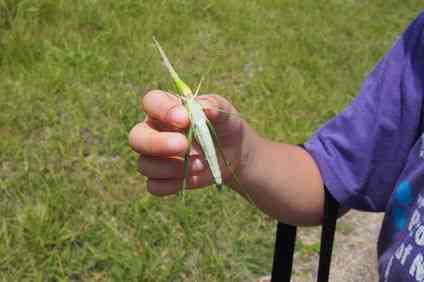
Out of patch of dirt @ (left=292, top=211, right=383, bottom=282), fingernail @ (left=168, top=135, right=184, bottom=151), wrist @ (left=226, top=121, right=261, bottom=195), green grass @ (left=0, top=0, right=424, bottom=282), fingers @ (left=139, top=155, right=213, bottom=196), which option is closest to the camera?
fingernail @ (left=168, top=135, right=184, bottom=151)

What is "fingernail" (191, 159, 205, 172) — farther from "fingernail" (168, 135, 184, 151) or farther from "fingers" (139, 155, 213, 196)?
"fingernail" (168, 135, 184, 151)

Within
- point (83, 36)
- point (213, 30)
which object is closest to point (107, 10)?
point (83, 36)

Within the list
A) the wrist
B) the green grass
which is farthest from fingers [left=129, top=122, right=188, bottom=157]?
the green grass

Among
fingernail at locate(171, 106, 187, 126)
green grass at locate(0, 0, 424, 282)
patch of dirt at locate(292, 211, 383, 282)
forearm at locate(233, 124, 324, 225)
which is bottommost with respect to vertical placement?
patch of dirt at locate(292, 211, 383, 282)

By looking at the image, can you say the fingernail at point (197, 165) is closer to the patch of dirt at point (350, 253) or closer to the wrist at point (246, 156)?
the wrist at point (246, 156)

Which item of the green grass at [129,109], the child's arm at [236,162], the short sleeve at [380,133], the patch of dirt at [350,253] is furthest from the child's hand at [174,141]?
the patch of dirt at [350,253]

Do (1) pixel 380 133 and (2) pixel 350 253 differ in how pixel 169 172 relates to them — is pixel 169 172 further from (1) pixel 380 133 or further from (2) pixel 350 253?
(2) pixel 350 253

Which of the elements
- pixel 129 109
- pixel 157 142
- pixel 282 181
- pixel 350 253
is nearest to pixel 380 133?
pixel 282 181
